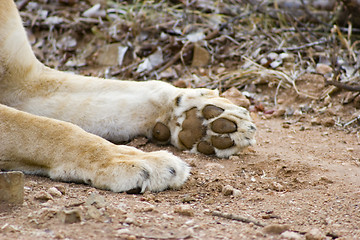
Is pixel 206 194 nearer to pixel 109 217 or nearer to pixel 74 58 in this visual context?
pixel 109 217

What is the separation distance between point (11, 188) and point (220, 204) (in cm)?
78

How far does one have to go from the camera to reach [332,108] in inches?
145

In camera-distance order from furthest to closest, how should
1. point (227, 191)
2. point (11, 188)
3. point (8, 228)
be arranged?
1. point (227, 191)
2. point (11, 188)
3. point (8, 228)

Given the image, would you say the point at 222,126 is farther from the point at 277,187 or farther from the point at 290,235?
the point at 290,235

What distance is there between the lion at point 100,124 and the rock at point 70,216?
16.3 inches

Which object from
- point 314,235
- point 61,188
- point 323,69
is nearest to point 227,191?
point 314,235

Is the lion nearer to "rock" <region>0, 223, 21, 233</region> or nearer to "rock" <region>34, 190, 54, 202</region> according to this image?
"rock" <region>34, 190, 54, 202</region>

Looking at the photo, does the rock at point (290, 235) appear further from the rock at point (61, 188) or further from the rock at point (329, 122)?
the rock at point (329, 122)

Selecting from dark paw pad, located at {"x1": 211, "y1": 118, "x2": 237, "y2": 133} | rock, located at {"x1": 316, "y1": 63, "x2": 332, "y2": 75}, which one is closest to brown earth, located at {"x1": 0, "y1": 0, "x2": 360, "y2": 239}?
dark paw pad, located at {"x1": 211, "y1": 118, "x2": 237, "y2": 133}

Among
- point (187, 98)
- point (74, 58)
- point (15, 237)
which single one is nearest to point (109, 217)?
point (15, 237)

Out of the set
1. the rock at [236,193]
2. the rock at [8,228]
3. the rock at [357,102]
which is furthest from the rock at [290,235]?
the rock at [357,102]

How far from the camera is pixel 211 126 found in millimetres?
2430

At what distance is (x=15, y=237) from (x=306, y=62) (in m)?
3.34

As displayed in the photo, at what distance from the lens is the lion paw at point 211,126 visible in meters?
2.45
